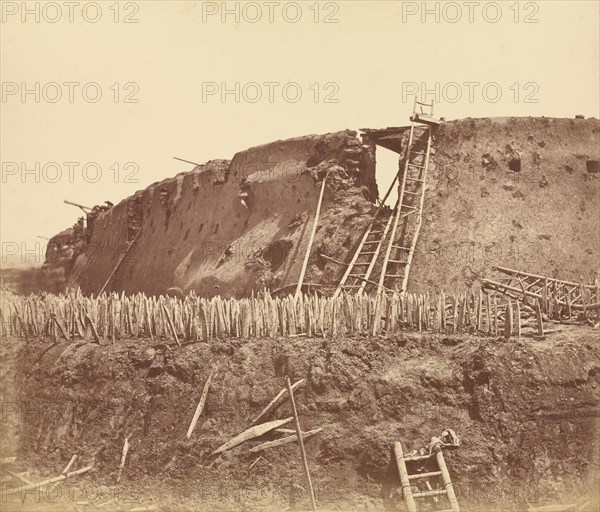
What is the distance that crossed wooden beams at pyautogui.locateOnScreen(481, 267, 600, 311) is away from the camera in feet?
55.6

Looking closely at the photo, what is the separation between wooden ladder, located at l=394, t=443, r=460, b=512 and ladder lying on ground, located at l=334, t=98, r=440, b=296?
Result: 8.19m

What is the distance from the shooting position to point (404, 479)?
42.1ft

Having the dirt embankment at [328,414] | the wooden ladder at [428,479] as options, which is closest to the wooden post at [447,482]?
the wooden ladder at [428,479]

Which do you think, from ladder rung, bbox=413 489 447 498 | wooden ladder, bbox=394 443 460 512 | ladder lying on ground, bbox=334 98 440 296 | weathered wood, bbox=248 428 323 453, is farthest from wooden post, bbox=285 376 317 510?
ladder lying on ground, bbox=334 98 440 296

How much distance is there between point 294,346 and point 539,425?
3581mm

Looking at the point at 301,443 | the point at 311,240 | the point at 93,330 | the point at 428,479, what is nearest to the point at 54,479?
the point at 93,330

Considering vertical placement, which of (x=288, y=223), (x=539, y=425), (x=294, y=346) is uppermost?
(x=288, y=223)

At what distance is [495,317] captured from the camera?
51.1ft

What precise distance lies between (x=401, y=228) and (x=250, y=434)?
385 inches

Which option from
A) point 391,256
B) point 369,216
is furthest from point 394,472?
point 369,216

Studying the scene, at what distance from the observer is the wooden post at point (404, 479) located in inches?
498

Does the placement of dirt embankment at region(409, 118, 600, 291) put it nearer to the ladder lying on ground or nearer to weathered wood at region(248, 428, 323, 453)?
the ladder lying on ground

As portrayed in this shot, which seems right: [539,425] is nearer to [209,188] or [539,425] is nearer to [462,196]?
[462,196]

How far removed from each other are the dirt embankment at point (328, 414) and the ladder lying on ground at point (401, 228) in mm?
6823
